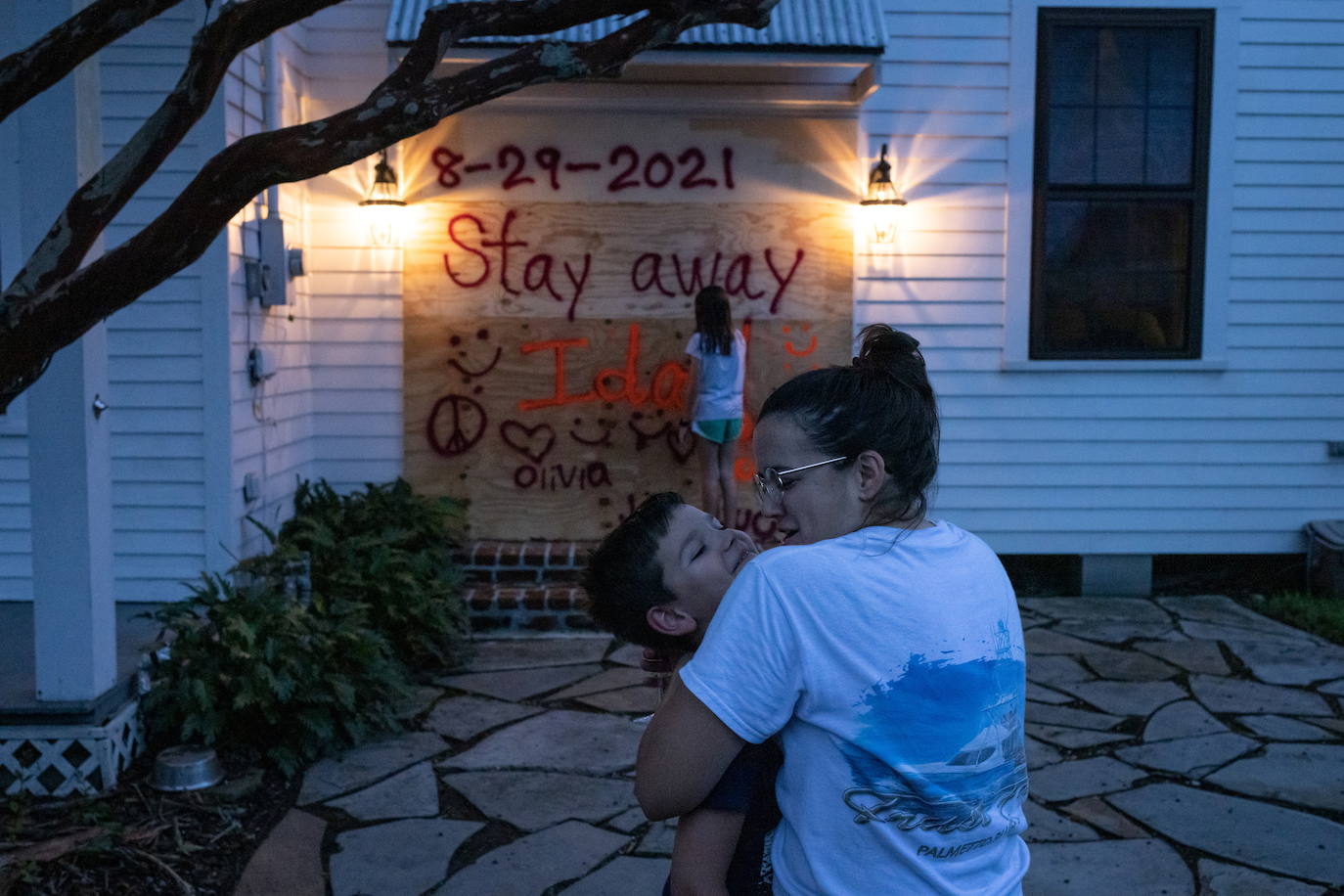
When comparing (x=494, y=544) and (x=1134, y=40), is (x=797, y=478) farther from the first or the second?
(x=1134, y=40)

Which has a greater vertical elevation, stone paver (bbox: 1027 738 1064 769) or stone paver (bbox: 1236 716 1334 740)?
stone paver (bbox: 1236 716 1334 740)

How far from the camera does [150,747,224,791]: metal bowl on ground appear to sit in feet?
14.5

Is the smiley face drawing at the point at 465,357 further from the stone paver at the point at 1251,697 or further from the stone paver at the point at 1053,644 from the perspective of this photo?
the stone paver at the point at 1251,697

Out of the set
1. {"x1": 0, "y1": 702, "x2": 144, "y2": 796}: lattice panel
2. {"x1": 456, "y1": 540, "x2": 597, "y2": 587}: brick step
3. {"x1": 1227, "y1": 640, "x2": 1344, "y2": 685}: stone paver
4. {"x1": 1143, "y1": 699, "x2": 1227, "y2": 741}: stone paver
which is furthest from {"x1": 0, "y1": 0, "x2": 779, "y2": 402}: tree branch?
{"x1": 1227, "y1": 640, "x2": 1344, "y2": 685}: stone paver

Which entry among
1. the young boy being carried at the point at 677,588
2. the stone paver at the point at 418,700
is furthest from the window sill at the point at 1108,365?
the young boy being carried at the point at 677,588

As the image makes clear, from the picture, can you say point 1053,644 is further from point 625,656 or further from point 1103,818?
point 1103,818

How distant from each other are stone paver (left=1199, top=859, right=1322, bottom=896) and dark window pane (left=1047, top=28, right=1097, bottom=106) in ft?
18.5

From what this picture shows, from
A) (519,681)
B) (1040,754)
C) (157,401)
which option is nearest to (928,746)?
(1040,754)

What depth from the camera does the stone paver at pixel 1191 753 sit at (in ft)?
16.5

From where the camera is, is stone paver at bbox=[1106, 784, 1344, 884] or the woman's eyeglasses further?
stone paver at bbox=[1106, 784, 1344, 884]

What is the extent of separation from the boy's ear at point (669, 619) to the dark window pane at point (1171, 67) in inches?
297

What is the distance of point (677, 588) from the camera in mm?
1864

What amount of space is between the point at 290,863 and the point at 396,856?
1.13 ft

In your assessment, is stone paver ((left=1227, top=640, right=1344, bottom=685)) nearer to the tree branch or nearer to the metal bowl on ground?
the metal bowl on ground
